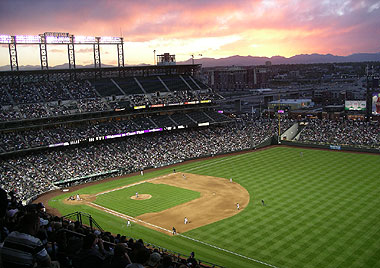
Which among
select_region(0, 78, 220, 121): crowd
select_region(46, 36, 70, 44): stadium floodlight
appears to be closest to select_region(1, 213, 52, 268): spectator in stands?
select_region(0, 78, 220, 121): crowd

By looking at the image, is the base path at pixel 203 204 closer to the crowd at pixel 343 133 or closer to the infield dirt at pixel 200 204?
the infield dirt at pixel 200 204

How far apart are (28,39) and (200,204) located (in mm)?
41451

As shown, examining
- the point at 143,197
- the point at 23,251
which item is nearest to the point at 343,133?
the point at 143,197

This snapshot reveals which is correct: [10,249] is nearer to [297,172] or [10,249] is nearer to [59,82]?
[297,172]

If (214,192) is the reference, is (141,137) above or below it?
above

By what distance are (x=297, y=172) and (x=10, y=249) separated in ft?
154

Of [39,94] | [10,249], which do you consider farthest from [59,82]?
[10,249]

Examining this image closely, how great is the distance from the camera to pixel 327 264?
24.6 m

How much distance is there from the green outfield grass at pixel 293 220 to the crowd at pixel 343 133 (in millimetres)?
10713

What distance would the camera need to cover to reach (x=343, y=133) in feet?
220

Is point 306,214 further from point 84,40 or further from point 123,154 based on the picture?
point 84,40

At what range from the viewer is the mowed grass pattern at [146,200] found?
125ft

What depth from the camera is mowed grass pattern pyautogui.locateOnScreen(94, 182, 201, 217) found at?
1505 inches

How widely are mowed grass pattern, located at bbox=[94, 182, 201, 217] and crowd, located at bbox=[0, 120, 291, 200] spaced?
8.07 meters
